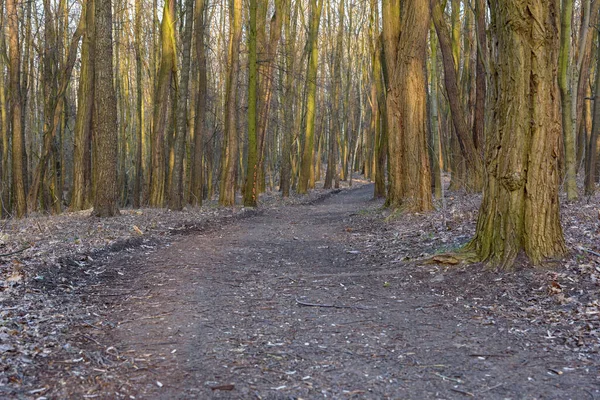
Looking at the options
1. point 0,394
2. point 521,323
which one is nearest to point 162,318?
point 0,394

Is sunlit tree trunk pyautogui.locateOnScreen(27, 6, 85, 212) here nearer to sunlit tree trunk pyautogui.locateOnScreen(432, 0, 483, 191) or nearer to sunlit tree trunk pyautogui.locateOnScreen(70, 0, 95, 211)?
sunlit tree trunk pyautogui.locateOnScreen(70, 0, 95, 211)

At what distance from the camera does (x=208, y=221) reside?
13.1m

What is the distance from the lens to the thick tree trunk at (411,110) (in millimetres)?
12359

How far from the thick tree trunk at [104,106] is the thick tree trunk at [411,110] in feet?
20.2

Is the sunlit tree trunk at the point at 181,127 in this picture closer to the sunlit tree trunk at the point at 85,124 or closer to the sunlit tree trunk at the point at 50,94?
the sunlit tree trunk at the point at 85,124

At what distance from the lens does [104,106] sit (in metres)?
11.7

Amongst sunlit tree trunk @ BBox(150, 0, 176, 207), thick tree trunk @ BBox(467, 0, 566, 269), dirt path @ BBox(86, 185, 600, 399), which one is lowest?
dirt path @ BBox(86, 185, 600, 399)

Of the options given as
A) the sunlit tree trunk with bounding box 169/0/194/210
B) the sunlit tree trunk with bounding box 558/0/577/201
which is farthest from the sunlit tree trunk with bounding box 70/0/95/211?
the sunlit tree trunk with bounding box 558/0/577/201

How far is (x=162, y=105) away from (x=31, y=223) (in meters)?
6.04

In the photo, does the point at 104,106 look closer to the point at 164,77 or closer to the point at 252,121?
the point at 164,77

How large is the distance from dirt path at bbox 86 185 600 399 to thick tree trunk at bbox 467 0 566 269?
0.83 m

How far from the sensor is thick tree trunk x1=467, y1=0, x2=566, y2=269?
617 cm

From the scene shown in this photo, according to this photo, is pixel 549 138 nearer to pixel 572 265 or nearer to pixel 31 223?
pixel 572 265

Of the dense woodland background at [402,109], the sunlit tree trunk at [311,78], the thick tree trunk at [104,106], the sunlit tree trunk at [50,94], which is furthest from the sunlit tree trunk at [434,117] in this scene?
the sunlit tree trunk at [50,94]
